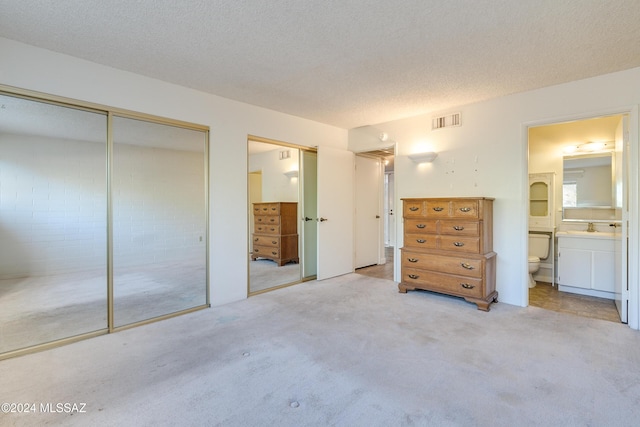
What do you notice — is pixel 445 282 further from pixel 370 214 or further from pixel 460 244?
pixel 370 214

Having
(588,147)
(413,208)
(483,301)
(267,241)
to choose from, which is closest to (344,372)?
(483,301)

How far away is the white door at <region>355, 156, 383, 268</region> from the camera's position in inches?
222

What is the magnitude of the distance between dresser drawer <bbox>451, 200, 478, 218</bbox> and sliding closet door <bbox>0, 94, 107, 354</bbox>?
3.74m

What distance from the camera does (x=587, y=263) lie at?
152 inches

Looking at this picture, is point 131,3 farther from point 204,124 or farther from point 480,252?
point 480,252

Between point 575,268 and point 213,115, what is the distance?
4990mm

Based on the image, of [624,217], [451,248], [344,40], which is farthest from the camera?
[451,248]

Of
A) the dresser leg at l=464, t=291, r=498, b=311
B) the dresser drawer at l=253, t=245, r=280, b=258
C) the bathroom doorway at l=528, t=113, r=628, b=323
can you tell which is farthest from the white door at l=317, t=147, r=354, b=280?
the bathroom doorway at l=528, t=113, r=628, b=323

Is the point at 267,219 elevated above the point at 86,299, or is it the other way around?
the point at 267,219

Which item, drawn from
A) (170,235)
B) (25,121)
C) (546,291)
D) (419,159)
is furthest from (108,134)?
(546,291)

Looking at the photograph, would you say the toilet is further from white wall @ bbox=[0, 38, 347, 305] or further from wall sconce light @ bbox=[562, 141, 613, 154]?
white wall @ bbox=[0, 38, 347, 305]

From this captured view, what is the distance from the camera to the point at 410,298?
381 cm

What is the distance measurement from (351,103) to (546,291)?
3.66 metres

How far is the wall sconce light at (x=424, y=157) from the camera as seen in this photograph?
13.6ft
